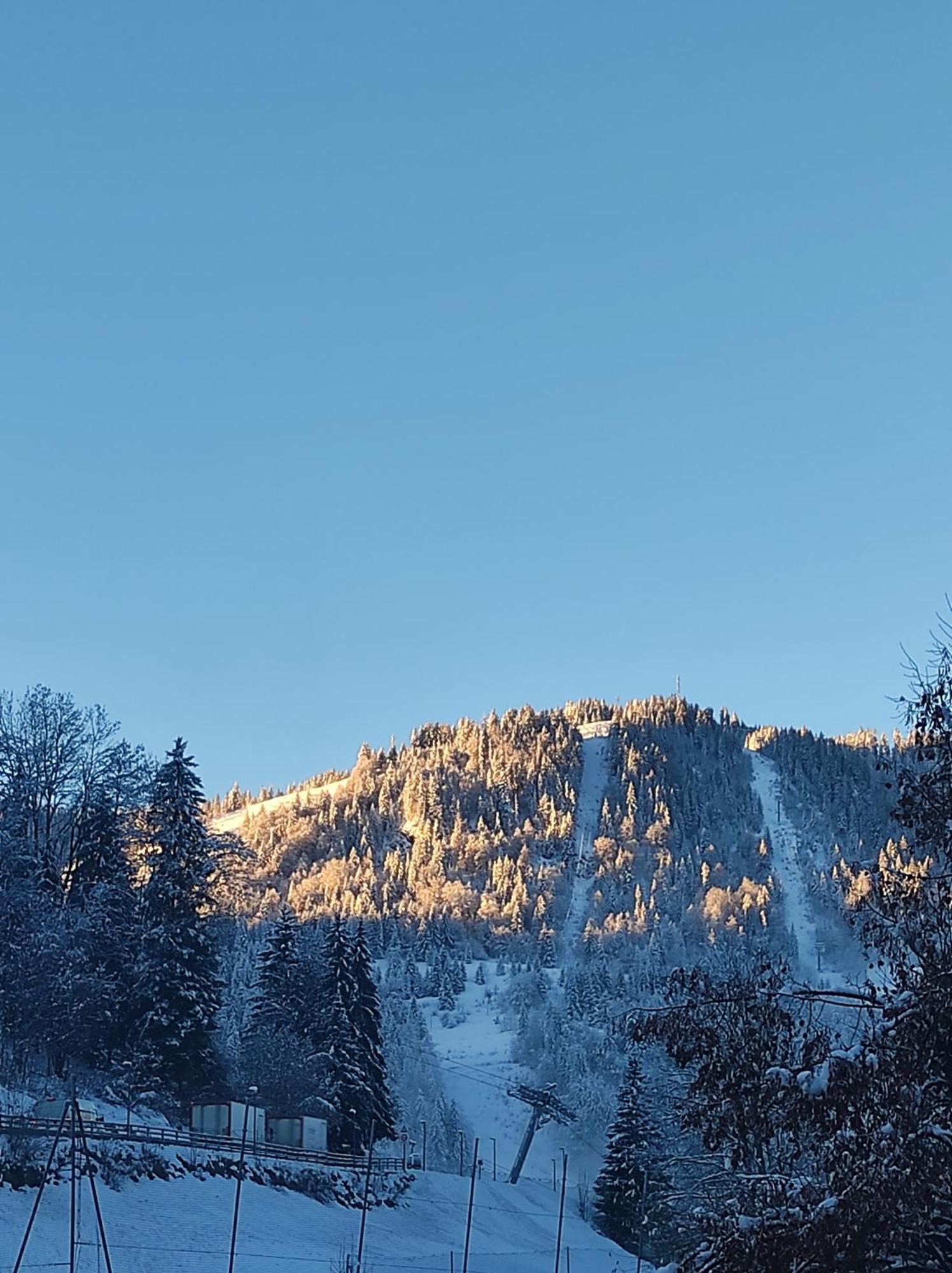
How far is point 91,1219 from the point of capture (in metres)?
31.9

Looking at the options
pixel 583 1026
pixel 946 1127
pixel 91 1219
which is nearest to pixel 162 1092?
pixel 91 1219

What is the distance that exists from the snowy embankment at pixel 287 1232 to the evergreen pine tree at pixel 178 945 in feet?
24.1

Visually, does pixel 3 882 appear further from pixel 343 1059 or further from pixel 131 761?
pixel 343 1059

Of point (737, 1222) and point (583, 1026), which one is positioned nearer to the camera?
point (737, 1222)

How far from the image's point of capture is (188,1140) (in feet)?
134

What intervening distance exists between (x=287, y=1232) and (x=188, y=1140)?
4.81 m

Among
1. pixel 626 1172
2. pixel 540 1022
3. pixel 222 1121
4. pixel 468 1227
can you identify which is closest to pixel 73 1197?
pixel 468 1227

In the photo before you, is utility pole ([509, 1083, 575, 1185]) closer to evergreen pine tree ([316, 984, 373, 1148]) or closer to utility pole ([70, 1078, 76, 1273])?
evergreen pine tree ([316, 984, 373, 1148])

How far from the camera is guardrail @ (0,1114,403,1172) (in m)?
34.4

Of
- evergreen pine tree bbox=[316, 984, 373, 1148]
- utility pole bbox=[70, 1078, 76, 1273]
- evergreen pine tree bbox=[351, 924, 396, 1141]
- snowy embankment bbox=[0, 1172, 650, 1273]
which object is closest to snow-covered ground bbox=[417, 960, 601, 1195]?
evergreen pine tree bbox=[351, 924, 396, 1141]

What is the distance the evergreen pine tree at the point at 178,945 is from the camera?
1820 inches

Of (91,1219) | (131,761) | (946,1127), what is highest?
(131,761)

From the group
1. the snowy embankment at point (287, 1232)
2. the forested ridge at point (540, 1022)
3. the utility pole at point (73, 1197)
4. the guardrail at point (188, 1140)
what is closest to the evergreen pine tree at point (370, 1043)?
the forested ridge at point (540, 1022)

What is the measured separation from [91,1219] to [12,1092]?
995cm
